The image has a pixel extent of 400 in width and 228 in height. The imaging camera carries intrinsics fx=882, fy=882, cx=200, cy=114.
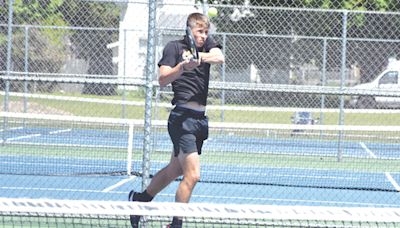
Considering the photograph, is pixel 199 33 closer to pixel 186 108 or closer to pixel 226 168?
pixel 186 108

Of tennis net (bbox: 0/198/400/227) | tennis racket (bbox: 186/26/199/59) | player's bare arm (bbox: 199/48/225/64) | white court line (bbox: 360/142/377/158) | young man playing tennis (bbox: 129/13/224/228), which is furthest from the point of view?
white court line (bbox: 360/142/377/158)

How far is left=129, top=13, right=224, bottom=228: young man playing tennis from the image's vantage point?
6.55m

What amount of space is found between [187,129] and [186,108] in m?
0.18

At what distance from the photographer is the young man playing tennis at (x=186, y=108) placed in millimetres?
6555

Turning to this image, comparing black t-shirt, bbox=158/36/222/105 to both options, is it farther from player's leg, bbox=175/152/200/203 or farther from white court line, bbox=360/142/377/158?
white court line, bbox=360/142/377/158

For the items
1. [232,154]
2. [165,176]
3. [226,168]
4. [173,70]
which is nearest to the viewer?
[173,70]

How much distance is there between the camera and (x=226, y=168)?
512 inches

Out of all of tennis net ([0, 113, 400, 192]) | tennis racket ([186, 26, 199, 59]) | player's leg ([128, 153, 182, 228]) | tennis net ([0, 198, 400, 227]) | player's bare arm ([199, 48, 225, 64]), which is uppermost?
tennis racket ([186, 26, 199, 59])

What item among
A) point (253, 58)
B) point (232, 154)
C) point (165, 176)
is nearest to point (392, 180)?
point (232, 154)

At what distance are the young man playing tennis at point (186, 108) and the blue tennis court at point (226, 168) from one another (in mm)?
2423

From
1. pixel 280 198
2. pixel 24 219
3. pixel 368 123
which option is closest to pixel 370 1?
pixel 368 123

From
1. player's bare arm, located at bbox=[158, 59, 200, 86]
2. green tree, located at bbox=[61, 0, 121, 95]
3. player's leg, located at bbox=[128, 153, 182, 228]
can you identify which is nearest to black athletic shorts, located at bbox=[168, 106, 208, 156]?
player's leg, located at bbox=[128, 153, 182, 228]

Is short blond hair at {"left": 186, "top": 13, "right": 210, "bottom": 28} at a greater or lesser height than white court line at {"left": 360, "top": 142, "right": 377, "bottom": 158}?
greater

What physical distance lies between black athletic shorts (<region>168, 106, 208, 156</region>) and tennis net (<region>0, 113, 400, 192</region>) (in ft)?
9.51
